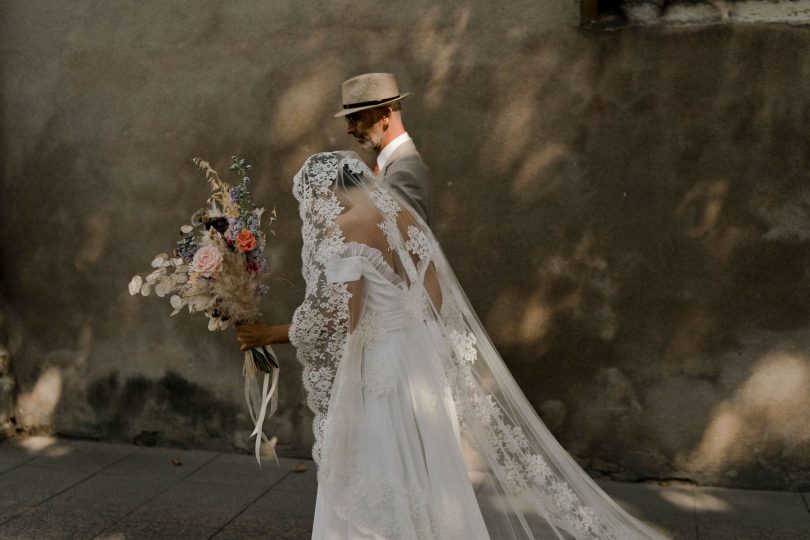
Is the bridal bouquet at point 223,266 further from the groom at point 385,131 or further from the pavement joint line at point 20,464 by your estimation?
the pavement joint line at point 20,464

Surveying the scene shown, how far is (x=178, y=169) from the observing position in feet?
19.1

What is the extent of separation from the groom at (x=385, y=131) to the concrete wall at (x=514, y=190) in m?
1.09

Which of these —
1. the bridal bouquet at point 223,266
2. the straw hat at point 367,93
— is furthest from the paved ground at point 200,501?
the straw hat at point 367,93

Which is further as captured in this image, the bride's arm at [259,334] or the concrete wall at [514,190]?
the concrete wall at [514,190]

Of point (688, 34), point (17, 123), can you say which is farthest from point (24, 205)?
point (688, 34)

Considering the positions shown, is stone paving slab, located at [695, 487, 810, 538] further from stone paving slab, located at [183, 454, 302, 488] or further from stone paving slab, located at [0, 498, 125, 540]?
stone paving slab, located at [0, 498, 125, 540]

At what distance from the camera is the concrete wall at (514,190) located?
486 centimetres

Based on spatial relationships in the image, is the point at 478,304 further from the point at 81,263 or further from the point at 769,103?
the point at 81,263

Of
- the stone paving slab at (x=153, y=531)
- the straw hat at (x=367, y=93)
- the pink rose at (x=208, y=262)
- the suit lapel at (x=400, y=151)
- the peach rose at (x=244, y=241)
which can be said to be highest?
the straw hat at (x=367, y=93)

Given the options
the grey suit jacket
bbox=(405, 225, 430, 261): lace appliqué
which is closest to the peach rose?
bbox=(405, 225, 430, 261): lace appliqué

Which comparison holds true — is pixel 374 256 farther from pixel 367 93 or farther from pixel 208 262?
pixel 367 93

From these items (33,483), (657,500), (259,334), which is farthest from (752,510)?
(33,483)

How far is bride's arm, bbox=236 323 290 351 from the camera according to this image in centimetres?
335

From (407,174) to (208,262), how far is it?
1.24 metres
